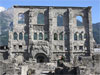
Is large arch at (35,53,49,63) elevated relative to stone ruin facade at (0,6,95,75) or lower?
lower

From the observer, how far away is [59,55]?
38.6 meters

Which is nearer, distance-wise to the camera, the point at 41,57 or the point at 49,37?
the point at 41,57

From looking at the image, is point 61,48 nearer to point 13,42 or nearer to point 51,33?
point 51,33

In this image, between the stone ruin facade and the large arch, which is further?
the stone ruin facade

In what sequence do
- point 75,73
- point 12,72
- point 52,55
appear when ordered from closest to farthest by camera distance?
point 12,72 → point 75,73 → point 52,55

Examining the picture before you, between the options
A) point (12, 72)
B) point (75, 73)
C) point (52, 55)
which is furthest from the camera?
point (52, 55)

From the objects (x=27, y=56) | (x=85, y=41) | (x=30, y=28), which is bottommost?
(x=27, y=56)

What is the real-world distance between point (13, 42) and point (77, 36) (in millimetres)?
12467

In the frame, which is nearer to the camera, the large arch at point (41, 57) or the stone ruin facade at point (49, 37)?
the large arch at point (41, 57)

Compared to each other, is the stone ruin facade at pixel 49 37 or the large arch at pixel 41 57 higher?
the stone ruin facade at pixel 49 37

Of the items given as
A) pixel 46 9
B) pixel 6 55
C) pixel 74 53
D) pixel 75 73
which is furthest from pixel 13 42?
pixel 75 73

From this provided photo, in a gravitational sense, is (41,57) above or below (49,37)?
below

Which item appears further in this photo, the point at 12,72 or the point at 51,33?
the point at 51,33

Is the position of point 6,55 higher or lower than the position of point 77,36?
lower
